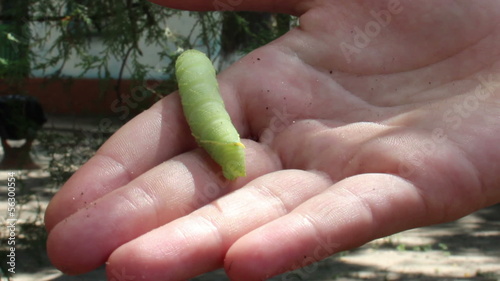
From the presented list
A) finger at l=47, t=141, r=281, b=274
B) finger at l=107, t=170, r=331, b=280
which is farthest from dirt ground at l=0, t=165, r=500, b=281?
finger at l=107, t=170, r=331, b=280

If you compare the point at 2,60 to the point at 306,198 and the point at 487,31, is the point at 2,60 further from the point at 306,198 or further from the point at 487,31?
the point at 487,31

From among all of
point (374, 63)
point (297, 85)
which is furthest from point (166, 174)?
point (374, 63)

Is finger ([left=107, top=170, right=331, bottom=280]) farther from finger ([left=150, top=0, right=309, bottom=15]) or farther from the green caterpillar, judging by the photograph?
finger ([left=150, top=0, right=309, bottom=15])

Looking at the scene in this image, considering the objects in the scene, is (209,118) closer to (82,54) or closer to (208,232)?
(208,232)

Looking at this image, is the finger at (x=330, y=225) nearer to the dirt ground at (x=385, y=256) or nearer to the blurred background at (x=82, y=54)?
the blurred background at (x=82, y=54)

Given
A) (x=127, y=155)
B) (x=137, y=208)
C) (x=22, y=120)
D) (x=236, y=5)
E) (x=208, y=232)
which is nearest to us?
(x=208, y=232)

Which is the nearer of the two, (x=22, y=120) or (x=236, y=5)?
(x=236, y=5)

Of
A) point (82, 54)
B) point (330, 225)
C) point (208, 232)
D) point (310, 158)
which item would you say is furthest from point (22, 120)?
point (330, 225)
